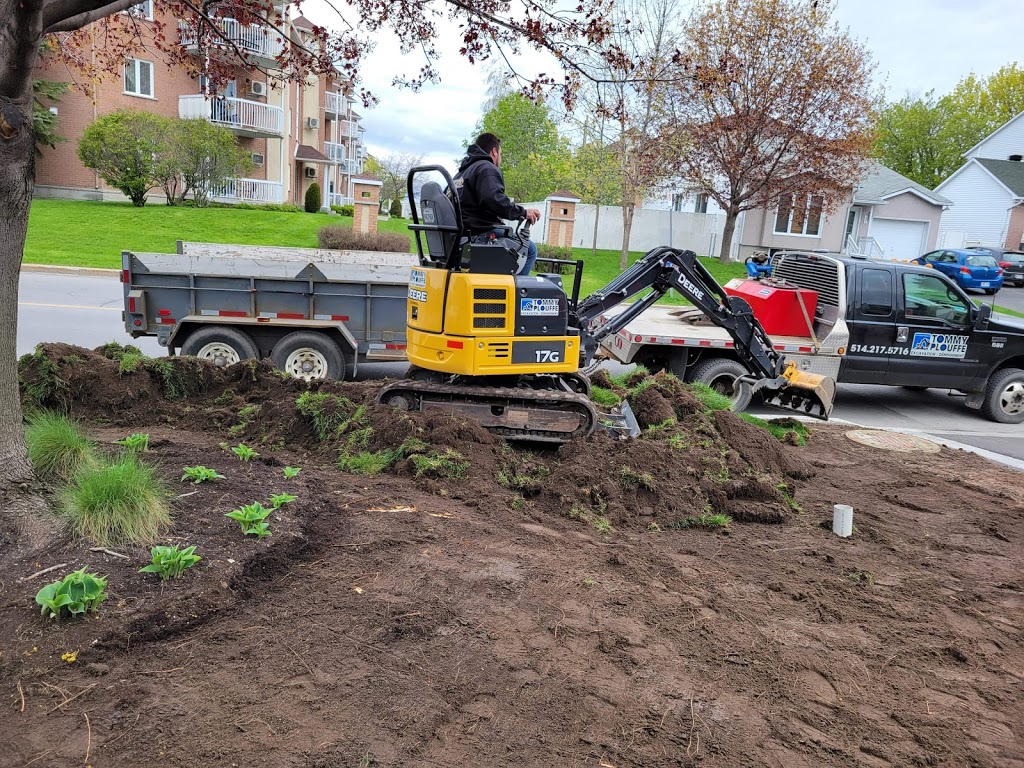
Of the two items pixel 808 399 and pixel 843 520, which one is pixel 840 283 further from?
pixel 843 520

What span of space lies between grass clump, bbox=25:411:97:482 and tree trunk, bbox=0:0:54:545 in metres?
0.29

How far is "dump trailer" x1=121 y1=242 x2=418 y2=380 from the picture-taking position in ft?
29.6

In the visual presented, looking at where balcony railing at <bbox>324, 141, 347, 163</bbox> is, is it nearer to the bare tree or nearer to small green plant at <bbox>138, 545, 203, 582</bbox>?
the bare tree

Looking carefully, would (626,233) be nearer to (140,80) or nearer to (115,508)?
(140,80)

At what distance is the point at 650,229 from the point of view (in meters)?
34.7

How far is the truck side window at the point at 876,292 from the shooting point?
10539mm

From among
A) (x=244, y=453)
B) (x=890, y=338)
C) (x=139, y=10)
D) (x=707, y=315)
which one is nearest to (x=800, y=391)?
(x=707, y=315)

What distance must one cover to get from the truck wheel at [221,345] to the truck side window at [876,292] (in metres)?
8.14

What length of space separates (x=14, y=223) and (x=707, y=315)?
6697 millimetres

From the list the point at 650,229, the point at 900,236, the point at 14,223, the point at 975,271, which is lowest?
the point at 14,223

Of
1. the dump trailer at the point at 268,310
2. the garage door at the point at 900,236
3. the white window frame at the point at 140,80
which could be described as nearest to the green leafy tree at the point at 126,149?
the white window frame at the point at 140,80

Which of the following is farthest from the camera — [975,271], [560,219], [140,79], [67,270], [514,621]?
[140,79]

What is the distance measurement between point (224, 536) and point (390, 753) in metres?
1.91

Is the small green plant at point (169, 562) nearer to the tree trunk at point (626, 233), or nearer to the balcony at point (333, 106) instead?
the tree trunk at point (626, 233)
